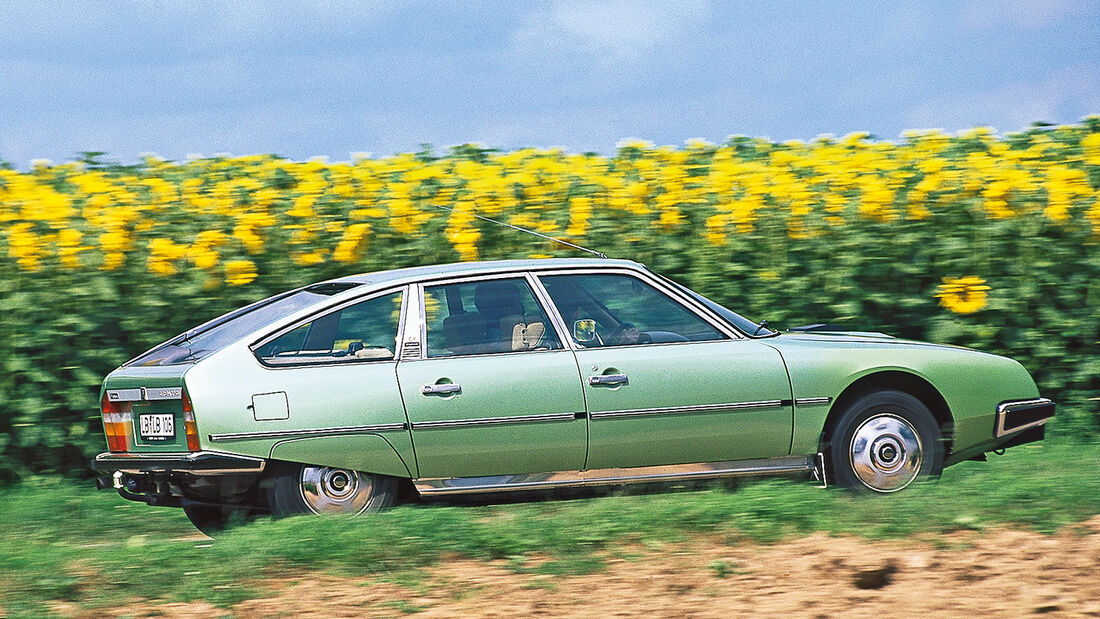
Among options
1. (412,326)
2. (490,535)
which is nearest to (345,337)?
(412,326)

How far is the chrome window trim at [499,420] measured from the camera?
6594mm

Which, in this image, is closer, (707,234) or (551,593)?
(551,593)

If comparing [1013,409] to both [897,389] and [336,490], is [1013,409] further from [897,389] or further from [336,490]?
[336,490]

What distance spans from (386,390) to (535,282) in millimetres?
1023

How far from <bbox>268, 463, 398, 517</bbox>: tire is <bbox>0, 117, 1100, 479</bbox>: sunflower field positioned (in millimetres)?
2404

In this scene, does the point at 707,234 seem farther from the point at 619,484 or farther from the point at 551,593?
the point at 551,593

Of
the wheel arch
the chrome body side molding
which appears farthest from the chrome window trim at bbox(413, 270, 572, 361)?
the wheel arch

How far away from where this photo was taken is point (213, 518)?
714cm

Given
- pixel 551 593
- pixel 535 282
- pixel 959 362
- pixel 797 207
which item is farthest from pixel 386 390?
pixel 797 207

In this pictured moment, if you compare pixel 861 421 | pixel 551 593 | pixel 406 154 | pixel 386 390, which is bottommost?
pixel 551 593

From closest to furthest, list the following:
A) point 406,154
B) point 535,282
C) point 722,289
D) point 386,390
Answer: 1. point 386,390
2. point 535,282
3. point 722,289
4. point 406,154

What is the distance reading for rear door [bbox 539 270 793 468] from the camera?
6.74 m

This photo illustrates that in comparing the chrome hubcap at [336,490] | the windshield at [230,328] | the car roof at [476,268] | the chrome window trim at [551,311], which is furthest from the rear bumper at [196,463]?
the chrome window trim at [551,311]

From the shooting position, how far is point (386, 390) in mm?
6578
